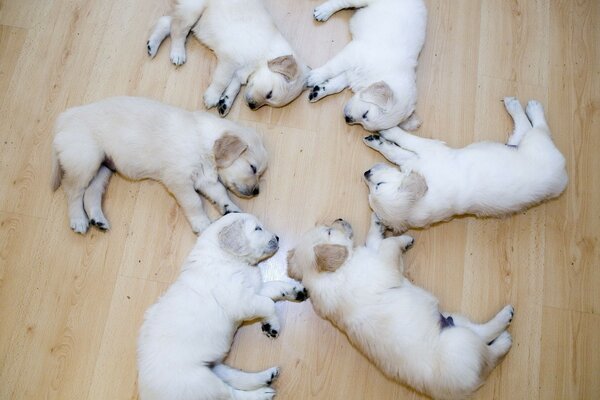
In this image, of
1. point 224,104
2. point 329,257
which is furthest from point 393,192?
point 224,104

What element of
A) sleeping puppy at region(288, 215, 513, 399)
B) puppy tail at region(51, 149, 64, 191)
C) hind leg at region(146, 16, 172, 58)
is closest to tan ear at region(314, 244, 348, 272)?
sleeping puppy at region(288, 215, 513, 399)

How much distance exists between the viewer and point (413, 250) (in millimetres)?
2959

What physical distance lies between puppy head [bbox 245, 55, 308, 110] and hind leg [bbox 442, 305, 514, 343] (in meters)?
1.52

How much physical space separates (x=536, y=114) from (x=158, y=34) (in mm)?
2331

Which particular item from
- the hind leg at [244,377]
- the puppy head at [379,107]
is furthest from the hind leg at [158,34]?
the hind leg at [244,377]

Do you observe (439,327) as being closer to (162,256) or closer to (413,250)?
(413,250)

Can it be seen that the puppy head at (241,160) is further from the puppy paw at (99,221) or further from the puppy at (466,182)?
the puppy paw at (99,221)

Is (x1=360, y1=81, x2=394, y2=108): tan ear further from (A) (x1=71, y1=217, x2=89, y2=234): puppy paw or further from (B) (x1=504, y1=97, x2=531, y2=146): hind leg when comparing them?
(A) (x1=71, y1=217, x2=89, y2=234): puppy paw

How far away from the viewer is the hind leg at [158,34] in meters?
3.22

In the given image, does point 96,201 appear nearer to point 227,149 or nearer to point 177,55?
point 227,149

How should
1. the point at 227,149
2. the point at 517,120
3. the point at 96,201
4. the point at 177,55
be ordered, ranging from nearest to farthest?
the point at 227,149 → the point at 96,201 → the point at 517,120 → the point at 177,55

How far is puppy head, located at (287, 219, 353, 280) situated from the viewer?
2.53 m

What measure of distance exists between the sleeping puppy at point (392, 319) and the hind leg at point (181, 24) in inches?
56.5

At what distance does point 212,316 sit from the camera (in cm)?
251
